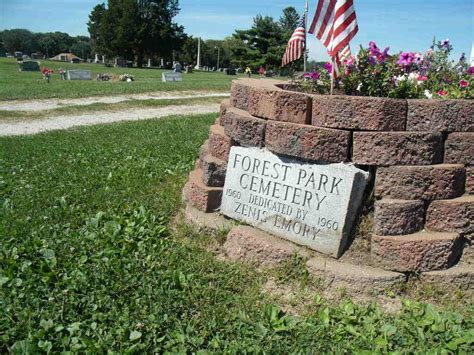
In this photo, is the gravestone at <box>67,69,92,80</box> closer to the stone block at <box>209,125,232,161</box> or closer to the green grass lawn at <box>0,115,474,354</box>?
the green grass lawn at <box>0,115,474,354</box>

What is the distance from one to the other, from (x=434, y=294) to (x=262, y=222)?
1.30 m

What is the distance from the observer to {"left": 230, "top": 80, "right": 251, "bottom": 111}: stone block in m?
4.12

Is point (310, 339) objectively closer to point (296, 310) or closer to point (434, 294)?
point (296, 310)

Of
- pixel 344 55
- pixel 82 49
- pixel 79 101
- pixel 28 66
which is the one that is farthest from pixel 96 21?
pixel 344 55

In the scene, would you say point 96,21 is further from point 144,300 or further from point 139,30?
point 144,300

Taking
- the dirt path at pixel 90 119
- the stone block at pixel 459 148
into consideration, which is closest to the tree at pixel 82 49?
the dirt path at pixel 90 119

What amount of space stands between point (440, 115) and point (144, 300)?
2.28 m

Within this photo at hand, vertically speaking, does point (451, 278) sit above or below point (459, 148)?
below

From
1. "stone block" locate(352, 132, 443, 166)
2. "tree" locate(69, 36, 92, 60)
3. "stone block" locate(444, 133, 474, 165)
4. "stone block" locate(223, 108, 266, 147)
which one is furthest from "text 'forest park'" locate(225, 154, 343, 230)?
"tree" locate(69, 36, 92, 60)

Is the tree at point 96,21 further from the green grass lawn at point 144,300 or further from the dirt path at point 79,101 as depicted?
the green grass lawn at point 144,300

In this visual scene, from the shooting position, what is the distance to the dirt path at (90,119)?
1070cm

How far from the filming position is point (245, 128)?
389 centimetres

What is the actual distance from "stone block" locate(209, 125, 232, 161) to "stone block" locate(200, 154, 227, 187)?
0.19 ft

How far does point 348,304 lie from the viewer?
10.3ft
